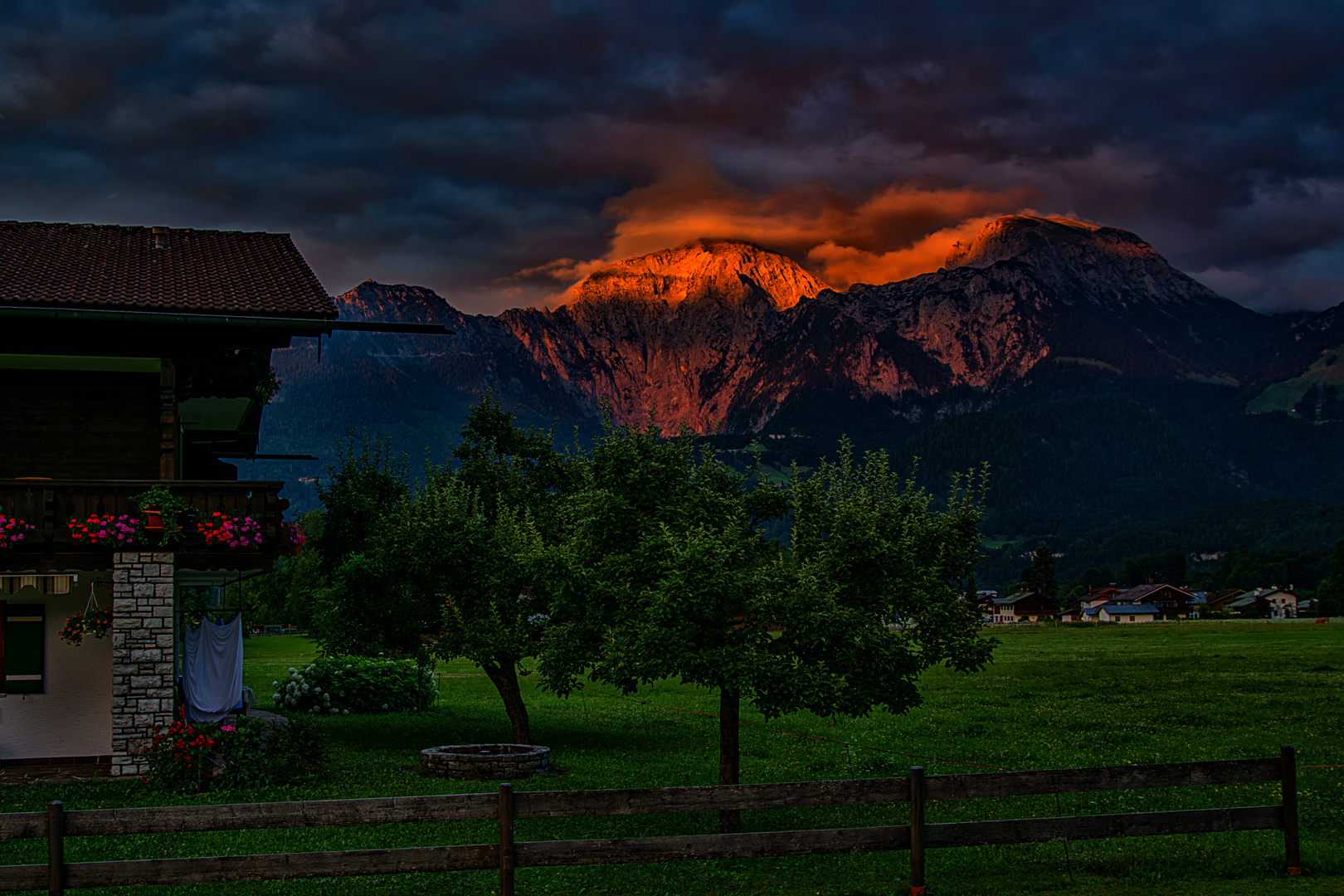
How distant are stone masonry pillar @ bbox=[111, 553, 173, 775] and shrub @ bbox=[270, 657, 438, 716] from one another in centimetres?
1493

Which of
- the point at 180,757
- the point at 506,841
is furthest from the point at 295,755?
the point at 506,841

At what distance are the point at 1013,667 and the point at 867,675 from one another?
5165 cm

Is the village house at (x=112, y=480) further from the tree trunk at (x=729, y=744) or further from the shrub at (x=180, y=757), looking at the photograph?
the tree trunk at (x=729, y=744)

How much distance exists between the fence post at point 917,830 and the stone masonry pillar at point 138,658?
16.1 m

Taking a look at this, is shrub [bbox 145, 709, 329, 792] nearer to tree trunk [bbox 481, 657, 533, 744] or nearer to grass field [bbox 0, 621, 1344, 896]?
grass field [bbox 0, 621, 1344, 896]

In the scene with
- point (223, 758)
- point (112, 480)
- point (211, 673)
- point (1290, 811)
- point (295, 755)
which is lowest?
point (295, 755)

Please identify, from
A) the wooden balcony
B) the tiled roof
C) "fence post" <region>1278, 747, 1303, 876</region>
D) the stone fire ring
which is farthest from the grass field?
the tiled roof

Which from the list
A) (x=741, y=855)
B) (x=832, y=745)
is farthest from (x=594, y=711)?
(x=741, y=855)

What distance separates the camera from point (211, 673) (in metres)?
24.0

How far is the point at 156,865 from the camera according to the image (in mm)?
11586

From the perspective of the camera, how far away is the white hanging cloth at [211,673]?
78.0 feet

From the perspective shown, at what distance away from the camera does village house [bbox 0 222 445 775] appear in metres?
22.0

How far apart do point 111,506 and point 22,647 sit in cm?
456

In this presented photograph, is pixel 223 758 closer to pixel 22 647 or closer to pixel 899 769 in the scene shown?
pixel 22 647
